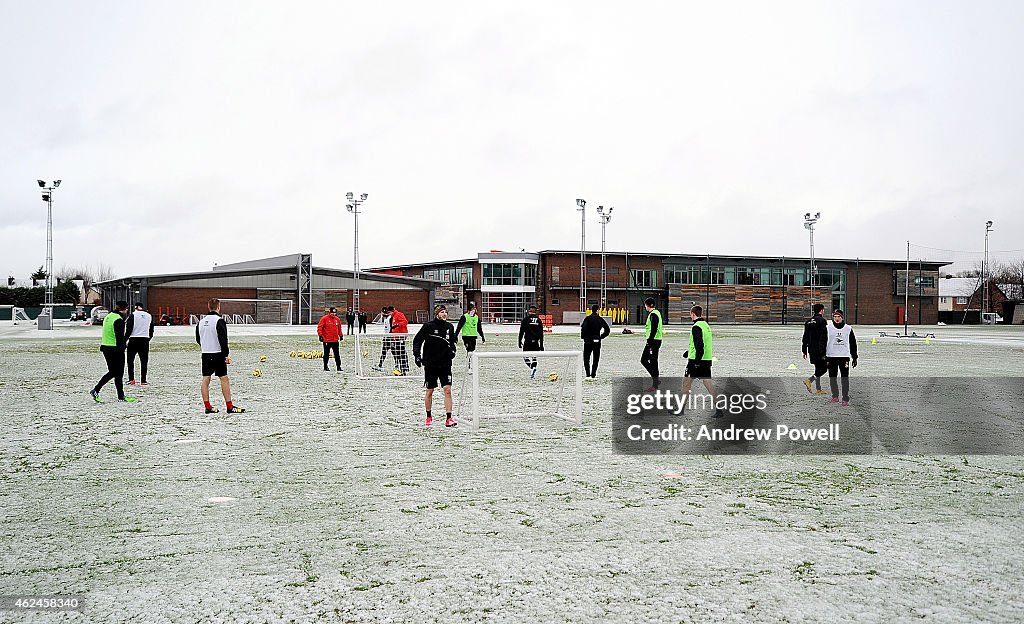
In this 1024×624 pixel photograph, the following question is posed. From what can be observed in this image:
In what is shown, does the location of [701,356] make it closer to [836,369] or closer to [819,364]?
[836,369]

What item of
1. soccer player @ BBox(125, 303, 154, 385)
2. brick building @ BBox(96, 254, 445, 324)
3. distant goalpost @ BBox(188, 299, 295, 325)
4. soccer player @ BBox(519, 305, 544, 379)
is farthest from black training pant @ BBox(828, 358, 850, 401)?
brick building @ BBox(96, 254, 445, 324)

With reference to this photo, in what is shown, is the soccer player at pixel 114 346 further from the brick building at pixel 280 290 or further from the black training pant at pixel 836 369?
the brick building at pixel 280 290

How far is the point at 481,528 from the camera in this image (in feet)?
18.9

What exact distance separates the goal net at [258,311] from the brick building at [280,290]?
0.28 feet

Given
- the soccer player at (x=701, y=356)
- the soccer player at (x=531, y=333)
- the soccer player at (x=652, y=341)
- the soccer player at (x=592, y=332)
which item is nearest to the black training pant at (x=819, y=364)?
the soccer player at (x=652, y=341)

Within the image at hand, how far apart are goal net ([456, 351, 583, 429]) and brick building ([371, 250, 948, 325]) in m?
61.4

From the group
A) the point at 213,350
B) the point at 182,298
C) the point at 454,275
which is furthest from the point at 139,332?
the point at 454,275

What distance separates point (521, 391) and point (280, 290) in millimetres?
55492

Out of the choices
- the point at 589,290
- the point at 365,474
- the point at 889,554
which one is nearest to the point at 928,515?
the point at 889,554

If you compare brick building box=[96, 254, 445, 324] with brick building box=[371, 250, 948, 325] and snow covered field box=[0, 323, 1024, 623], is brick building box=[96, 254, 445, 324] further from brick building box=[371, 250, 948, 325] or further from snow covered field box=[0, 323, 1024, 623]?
snow covered field box=[0, 323, 1024, 623]

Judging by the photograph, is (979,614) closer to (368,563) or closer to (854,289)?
(368,563)

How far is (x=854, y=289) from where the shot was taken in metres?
88.3

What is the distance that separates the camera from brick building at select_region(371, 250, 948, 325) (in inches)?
3204

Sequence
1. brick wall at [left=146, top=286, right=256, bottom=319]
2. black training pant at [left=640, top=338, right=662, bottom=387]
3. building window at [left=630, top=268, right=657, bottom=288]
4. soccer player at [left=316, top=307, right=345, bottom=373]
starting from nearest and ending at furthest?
black training pant at [left=640, top=338, right=662, bottom=387]
soccer player at [left=316, top=307, right=345, bottom=373]
brick wall at [left=146, top=286, right=256, bottom=319]
building window at [left=630, top=268, right=657, bottom=288]
